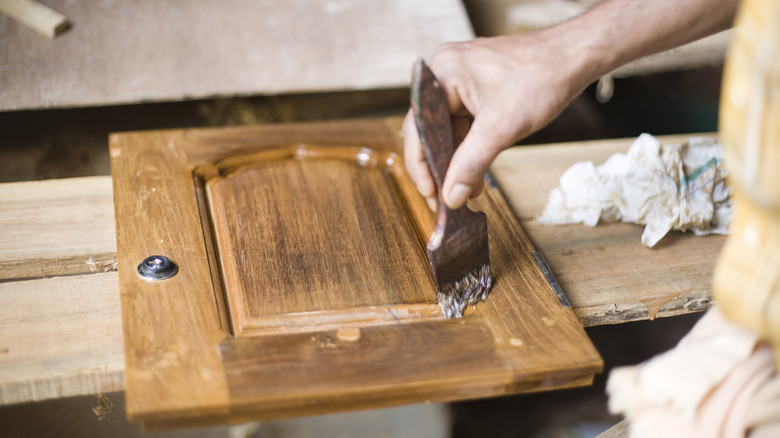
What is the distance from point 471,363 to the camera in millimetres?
978

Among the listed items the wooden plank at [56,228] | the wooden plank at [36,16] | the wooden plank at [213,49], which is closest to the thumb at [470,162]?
the wooden plank at [56,228]

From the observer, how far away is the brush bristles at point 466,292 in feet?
3.56

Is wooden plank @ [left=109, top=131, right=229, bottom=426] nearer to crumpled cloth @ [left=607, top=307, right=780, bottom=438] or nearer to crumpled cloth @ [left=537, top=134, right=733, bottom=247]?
crumpled cloth @ [left=607, top=307, right=780, bottom=438]

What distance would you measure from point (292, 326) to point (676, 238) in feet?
2.69

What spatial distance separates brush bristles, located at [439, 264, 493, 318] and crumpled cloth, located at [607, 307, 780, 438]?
0.32 m

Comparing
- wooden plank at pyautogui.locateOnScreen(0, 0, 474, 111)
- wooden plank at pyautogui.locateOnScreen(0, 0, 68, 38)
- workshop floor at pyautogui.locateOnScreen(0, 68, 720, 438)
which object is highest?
wooden plank at pyautogui.locateOnScreen(0, 0, 68, 38)

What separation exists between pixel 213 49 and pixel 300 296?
122 centimetres

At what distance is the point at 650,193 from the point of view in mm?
1326

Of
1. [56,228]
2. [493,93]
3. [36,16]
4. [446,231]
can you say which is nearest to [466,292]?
[446,231]

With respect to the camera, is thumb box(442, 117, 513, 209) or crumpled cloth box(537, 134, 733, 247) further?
crumpled cloth box(537, 134, 733, 247)

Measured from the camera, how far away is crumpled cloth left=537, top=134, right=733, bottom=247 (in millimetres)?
1322

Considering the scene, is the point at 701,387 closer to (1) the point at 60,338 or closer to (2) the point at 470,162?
(2) the point at 470,162

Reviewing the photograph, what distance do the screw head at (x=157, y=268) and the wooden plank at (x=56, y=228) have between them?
16 centimetres

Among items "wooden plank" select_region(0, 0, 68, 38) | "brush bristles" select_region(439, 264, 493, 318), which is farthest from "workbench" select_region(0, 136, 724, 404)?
"wooden plank" select_region(0, 0, 68, 38)
